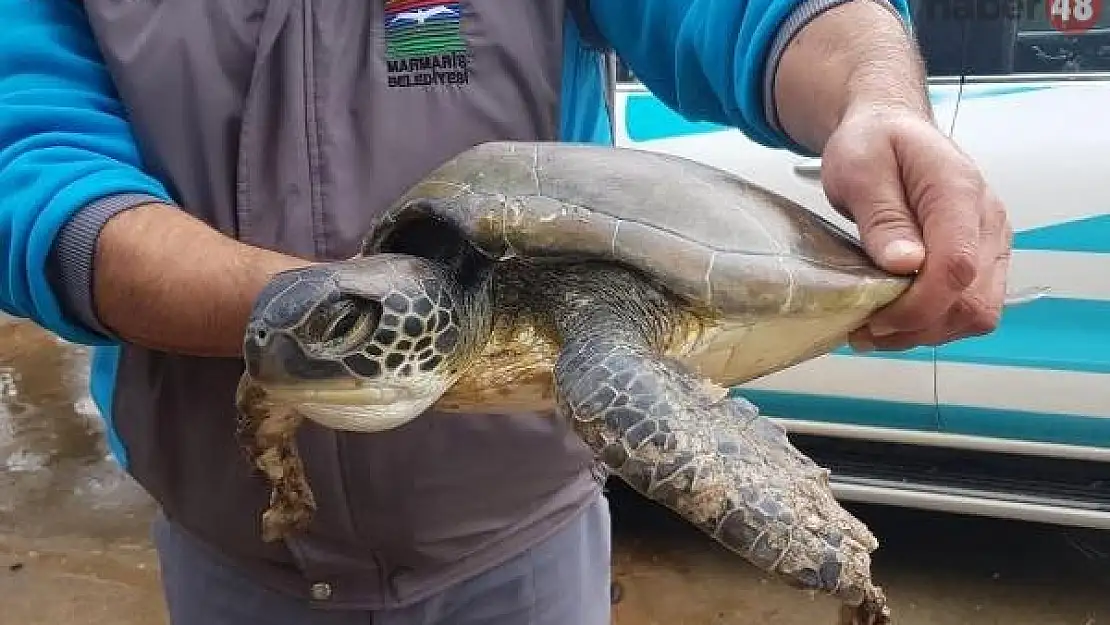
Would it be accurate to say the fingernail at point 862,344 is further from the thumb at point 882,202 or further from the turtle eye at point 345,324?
the turtle eye at point 345,324

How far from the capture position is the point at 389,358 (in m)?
1.25

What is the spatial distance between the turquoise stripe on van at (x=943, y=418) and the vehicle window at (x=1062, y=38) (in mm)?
800

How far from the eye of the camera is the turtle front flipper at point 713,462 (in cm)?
102

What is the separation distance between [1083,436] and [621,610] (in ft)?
3.91

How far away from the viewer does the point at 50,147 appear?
1.33 metres

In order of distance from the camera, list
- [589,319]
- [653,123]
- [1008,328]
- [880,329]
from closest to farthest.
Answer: [589,319] → [880,329] → [1008,328] → [653,123]

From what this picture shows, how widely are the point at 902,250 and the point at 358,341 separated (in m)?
0.56

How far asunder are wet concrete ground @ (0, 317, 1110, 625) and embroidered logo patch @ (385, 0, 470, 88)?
2.00 m

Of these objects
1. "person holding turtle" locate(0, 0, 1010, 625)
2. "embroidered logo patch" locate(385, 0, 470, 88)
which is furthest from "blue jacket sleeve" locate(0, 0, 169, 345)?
"embroidered logo patch" locate(385, 0, 470, 88)

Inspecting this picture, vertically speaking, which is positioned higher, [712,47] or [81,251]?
[712,47]

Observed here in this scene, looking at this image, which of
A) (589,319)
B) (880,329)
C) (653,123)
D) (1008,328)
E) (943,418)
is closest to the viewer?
(589,319)

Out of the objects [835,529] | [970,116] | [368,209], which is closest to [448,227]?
[368,209]

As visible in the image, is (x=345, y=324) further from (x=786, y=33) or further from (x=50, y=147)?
(x=786, y=33)

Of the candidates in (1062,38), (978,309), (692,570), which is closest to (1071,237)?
(1062,38)
